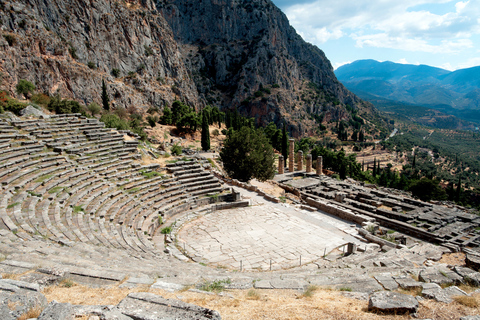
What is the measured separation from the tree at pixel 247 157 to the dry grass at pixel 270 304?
1891cm

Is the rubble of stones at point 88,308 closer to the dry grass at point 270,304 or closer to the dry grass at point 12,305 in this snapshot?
the dry grass at point 12,305

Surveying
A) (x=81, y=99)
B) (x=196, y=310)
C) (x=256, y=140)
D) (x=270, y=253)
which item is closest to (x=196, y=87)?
(x=81, y=99)

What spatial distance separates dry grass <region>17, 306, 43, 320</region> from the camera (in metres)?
3.85

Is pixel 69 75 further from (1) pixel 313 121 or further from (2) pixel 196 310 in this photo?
(1) pixel 313 121

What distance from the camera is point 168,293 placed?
581cm

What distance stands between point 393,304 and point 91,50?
2733 inches

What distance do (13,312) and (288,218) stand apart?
14288 millimetres

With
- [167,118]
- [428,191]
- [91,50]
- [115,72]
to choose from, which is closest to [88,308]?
[428,191]

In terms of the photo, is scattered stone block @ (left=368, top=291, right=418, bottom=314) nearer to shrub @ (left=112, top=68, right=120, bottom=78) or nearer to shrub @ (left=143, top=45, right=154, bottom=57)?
shrub @ (left=112, top=68, right=120, bottom=78)

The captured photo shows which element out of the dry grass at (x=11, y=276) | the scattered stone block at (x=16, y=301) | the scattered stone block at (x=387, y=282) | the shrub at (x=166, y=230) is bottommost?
the shrub at (x=166, y=230)

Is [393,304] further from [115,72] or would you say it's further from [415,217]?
[115,72]

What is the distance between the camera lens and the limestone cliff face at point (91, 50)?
46531 millimetres

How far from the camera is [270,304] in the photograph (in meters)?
5.44

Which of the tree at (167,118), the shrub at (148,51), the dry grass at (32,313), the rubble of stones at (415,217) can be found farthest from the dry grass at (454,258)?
the shrub at (148,51)
